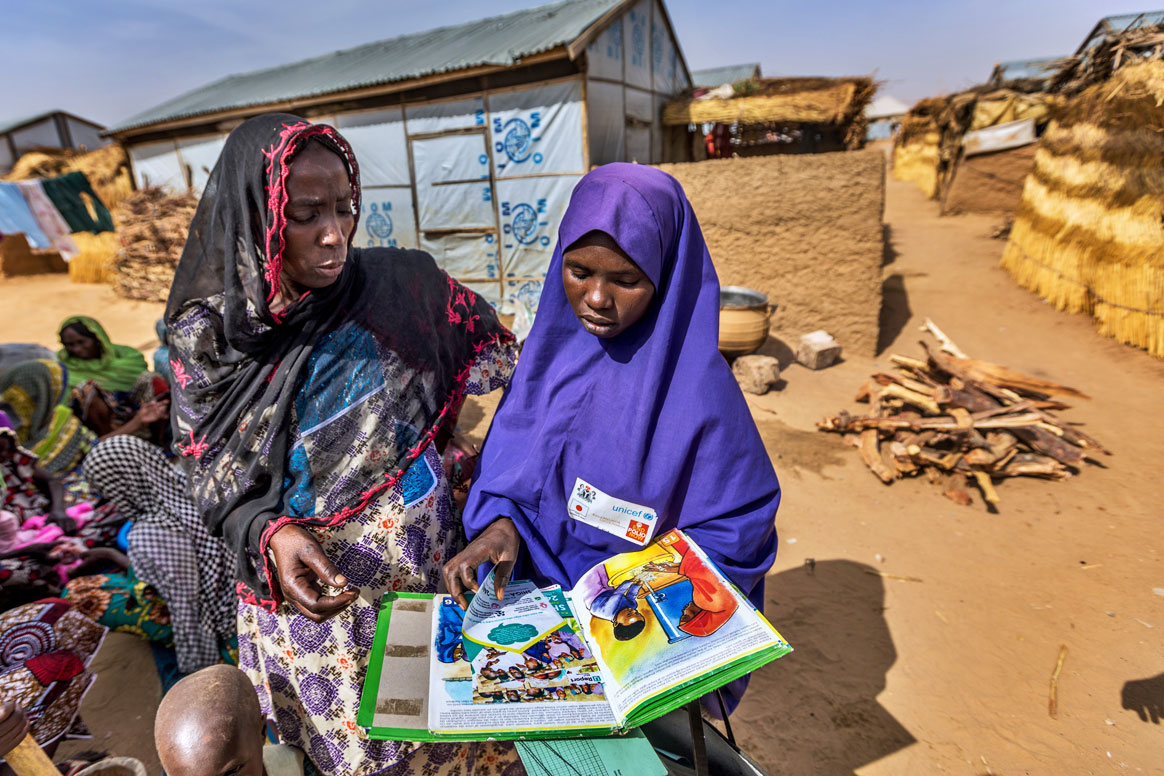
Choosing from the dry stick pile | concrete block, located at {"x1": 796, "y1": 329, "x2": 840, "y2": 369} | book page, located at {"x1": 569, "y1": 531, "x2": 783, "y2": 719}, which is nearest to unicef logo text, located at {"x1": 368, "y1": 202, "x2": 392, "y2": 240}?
the dry stick pile

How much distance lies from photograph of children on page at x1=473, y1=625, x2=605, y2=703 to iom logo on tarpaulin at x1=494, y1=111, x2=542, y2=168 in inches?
323

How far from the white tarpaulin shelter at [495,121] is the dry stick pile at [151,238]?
184 centimetres

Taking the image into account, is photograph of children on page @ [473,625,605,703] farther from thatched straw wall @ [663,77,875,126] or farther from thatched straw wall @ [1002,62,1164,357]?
thatched straw wall @ [663,77,875,126]

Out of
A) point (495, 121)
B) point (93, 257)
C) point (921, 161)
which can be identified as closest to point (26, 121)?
point (93, 257)

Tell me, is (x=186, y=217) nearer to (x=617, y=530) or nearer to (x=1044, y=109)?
(x=617, y=530)

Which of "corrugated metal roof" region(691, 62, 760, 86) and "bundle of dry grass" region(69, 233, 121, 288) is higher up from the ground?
"corrugated metal roof" region(691, 62, 760, 86)

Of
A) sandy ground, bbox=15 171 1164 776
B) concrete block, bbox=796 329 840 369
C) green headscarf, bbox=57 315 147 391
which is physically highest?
green headscarf, bbox=57 315 147 391

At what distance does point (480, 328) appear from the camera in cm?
192

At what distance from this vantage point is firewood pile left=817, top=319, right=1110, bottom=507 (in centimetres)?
423

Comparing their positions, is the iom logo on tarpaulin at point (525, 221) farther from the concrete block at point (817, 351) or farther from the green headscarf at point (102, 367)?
the green headscarf at point (102, 367)

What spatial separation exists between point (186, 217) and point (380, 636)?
550 inches

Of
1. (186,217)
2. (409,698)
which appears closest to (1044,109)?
(409,698)

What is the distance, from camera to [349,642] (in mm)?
1472

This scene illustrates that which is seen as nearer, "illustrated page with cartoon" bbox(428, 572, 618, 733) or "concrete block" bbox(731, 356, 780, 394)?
"illustrated page with cartoon" bbox(428, 572, 618, 733)
